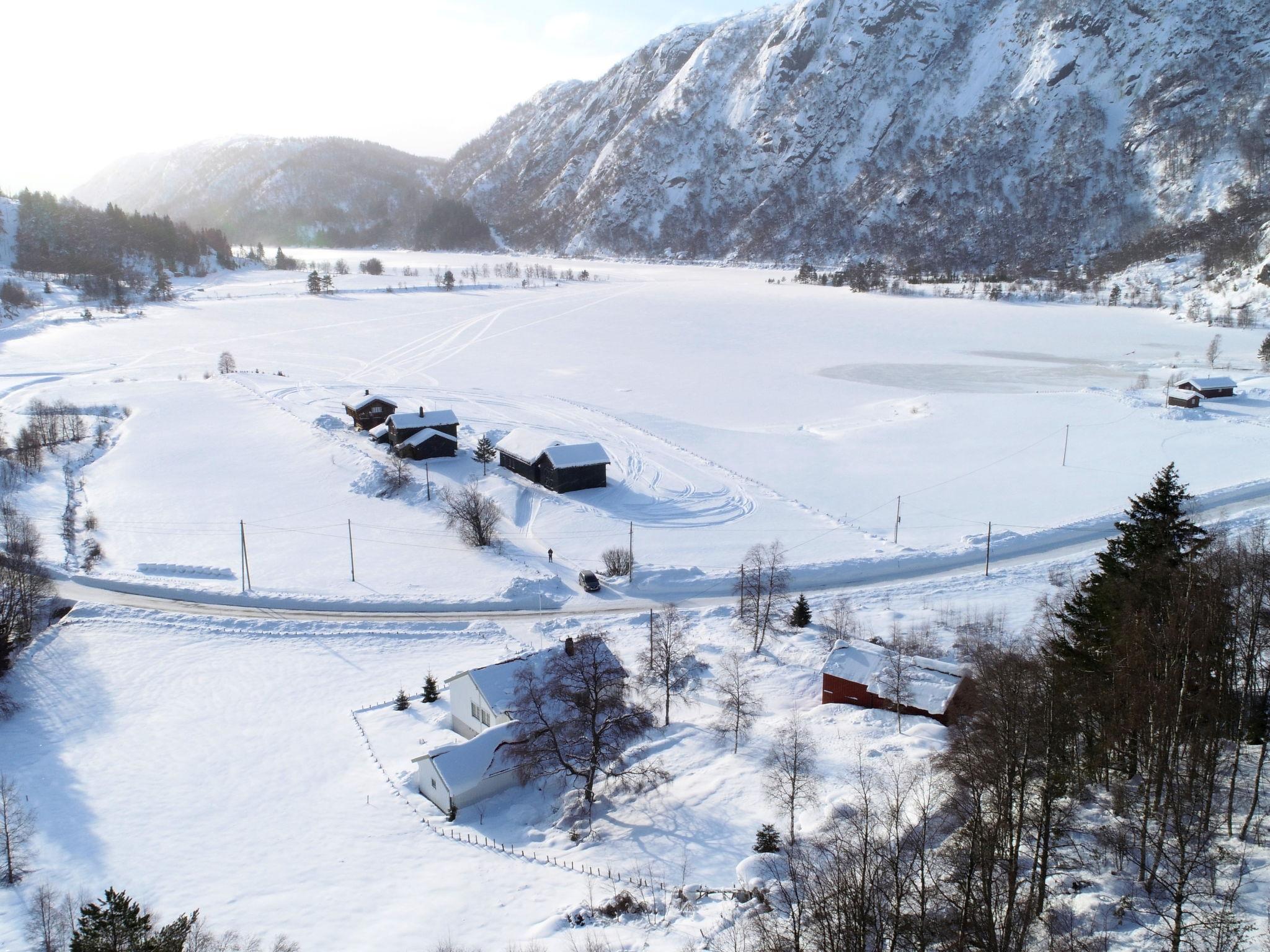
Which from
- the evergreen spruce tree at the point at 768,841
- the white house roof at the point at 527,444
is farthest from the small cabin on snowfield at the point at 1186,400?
the evergreen spruce tree at the point at 768,841

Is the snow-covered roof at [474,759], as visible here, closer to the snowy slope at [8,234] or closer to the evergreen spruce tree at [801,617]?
the evergreen spruce tree at [801,617]

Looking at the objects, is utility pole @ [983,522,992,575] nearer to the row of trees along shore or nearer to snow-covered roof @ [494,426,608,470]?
the row of trees along shore

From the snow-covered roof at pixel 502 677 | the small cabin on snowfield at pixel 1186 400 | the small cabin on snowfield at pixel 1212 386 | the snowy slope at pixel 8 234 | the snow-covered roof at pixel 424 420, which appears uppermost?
the snowy slope at pixel 8 234

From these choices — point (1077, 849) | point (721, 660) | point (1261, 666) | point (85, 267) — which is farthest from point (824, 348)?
point (85, 267)

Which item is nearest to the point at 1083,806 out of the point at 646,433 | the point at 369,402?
the point at 646,433

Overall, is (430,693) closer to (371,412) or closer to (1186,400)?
(371,412)
